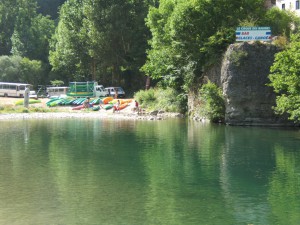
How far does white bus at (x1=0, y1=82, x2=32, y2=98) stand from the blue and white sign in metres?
44.7

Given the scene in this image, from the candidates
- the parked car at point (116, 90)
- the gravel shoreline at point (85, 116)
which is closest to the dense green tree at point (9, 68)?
the parked car at point (116, 90)

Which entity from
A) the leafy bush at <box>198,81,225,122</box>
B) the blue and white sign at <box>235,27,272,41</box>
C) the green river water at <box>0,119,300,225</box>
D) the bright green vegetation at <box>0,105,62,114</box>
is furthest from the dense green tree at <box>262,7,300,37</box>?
the bright green vegetation at <box>0,105,62,114</box>

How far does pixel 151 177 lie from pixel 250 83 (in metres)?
23.7

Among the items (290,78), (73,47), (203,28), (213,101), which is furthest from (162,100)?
(73,47)

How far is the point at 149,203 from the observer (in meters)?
18.8

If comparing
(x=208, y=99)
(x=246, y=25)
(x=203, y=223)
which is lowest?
(x=203, y=223)

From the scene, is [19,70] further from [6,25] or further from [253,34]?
[253,34]

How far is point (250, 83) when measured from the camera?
4506cm

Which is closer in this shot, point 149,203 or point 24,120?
point 149,203

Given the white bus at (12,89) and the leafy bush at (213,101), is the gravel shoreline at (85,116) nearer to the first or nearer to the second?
the leafy bush at (213,101)

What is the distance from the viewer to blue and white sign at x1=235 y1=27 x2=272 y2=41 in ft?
146

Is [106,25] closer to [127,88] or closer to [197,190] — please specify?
[127,88]

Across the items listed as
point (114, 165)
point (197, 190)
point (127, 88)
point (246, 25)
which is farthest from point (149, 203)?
point (127, 88)

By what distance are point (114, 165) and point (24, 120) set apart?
1187 inches
